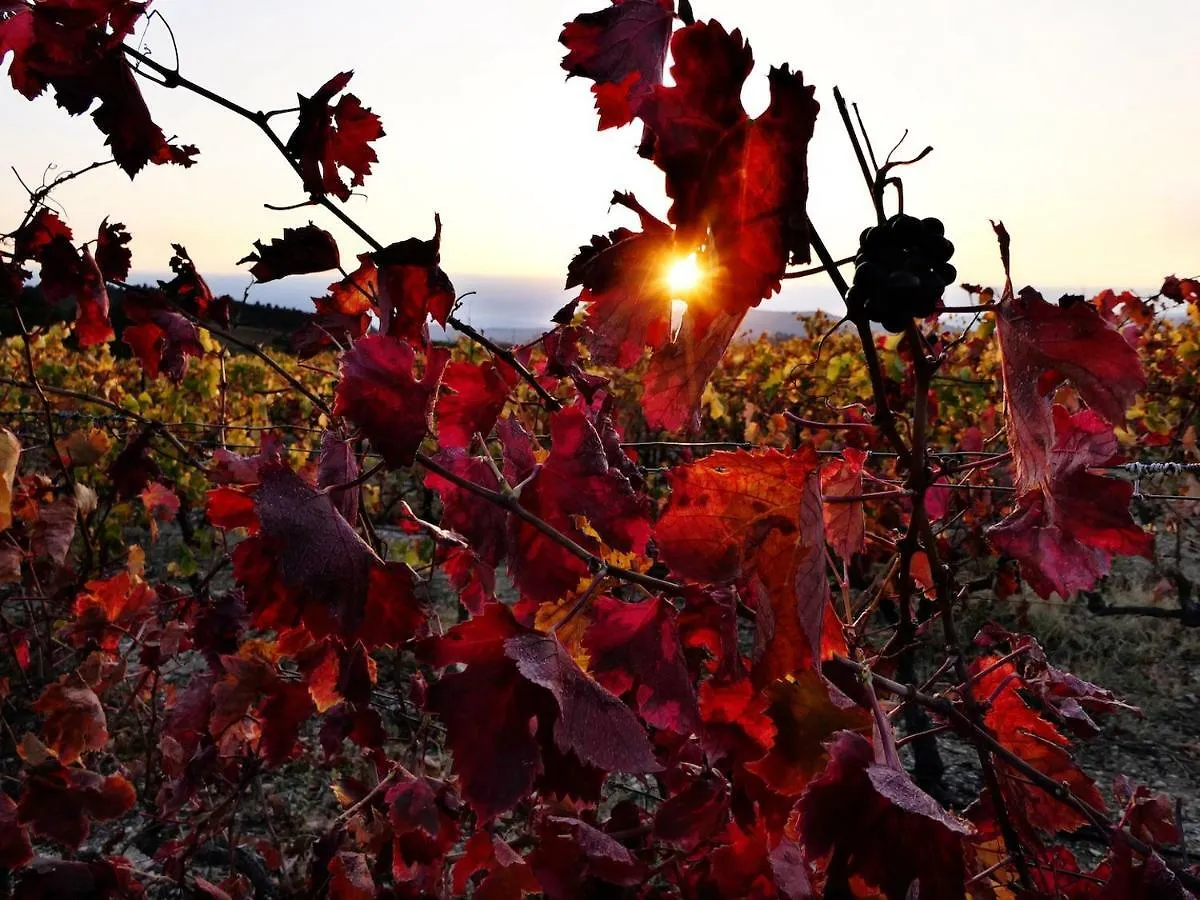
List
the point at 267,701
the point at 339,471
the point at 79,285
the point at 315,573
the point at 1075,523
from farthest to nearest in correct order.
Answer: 1. the point at 79,285
2. the point at 267,701
3. the point at 1075,523
4. the point at 339,471
5. the point at 315,573

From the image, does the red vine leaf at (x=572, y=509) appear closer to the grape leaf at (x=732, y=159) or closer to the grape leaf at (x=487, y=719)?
the grape leaf at (x=487, y=719)

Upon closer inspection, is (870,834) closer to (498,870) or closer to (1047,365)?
(1047,365)

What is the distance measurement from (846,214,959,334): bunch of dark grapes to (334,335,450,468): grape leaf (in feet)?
1.36

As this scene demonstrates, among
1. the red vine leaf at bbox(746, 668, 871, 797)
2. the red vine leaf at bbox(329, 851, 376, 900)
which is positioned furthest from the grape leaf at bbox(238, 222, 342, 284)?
the red vine leaf at bbox(329, 851, 376, 900)

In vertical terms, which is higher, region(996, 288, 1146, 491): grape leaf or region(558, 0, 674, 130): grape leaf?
region(558, 0, 674, 130): grape leaf

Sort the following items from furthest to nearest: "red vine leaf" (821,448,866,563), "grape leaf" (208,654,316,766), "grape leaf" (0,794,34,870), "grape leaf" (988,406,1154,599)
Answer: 1. "grape leaf" (0,794,34,870)
2. "grape leaf" (208,654,316,766)
3. "red vine leaf" (821,448,866,563)
4. "grape leaf" (988,406,1154,599)

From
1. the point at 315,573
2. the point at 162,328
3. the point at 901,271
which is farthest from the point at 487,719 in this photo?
the point at 162,328

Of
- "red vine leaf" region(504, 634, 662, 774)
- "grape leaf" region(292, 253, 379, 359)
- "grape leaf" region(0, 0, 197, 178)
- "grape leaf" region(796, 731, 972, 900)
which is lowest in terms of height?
"grape leaf" region(796, 731, 972, 900)

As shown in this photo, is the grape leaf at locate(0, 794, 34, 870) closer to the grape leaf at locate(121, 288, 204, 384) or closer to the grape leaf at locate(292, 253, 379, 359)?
the grape leaf at locate(121, 288, 204, 384)

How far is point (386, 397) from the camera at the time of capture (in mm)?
862

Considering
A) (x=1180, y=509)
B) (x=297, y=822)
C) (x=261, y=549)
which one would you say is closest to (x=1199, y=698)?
(x=1180, y=509)

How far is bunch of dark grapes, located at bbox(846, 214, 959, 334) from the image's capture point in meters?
0.75

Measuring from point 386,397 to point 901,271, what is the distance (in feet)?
1.59

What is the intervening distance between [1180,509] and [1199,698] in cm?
110
